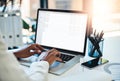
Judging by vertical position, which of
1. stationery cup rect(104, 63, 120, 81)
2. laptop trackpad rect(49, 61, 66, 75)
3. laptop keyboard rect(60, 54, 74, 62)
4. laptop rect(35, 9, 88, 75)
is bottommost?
stationery cup rect(104, 63, 120, 81)

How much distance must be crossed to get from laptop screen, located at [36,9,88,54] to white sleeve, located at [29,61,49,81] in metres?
0.30

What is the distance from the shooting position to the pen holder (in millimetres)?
1433

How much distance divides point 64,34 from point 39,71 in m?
0.43

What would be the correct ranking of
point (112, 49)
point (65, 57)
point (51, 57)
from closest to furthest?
point (51, 57) < point (65, 57) < point (112, 49)

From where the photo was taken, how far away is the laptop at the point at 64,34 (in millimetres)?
1333

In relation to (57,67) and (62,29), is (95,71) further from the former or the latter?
(62,29)

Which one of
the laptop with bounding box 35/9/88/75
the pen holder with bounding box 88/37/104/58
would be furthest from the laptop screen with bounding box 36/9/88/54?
the pen holder with bounding box 88/37/104/58

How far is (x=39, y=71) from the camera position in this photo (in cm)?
106

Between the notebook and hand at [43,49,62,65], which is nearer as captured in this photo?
hand at [43,49,62,65]

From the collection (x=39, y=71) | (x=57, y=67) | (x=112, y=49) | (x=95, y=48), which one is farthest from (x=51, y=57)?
(x=112, y=49)

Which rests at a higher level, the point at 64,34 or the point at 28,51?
the point at 64,34

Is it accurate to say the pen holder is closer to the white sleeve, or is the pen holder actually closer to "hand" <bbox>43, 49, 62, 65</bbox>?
"hand" <bbox>43, 49, 62, 65</bbox>

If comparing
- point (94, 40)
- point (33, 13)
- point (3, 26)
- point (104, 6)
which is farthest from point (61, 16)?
point (104, 6)

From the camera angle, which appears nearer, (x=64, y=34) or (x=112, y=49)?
(x=64, y=34)
